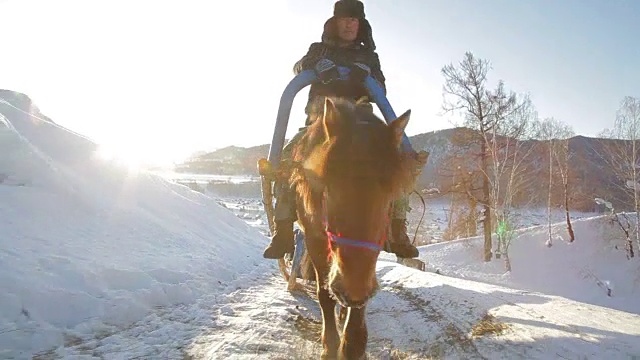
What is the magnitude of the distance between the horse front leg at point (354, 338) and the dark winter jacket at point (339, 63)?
266cm

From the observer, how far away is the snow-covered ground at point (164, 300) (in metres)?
3.26

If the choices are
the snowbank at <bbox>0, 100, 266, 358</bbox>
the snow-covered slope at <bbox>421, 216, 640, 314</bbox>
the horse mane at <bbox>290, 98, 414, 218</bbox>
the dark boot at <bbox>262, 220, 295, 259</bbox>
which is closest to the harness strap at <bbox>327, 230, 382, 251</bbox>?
the horse mane at <bbox>290, 98, 414, 218</bbox>

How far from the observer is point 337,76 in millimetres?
4641

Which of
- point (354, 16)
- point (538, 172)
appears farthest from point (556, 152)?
point (354, 16)

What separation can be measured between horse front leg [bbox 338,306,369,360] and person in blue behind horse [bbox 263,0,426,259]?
35.1 inches

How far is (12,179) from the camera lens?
233 inches

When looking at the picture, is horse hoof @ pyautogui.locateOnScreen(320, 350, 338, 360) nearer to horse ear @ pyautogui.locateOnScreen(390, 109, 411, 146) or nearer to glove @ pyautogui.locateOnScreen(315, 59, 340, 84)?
horse ear @ pyautogui.locateOnScreen(390, 109, 411, 146)

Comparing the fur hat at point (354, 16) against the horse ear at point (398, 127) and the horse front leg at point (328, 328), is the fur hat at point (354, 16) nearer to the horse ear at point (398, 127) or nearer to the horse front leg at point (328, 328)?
the horse ear at point (398, 127)

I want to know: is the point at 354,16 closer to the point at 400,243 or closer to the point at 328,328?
the point at 400,243

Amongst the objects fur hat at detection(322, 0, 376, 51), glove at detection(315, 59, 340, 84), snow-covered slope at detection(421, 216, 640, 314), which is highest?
fur hat at detection(322, 0, 376, 51)

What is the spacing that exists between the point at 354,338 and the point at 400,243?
1.14 m

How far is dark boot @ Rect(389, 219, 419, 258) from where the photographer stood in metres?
3.81

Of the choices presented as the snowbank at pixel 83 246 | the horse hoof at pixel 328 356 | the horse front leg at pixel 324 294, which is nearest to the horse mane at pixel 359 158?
the horse front leg at pixel 324 294

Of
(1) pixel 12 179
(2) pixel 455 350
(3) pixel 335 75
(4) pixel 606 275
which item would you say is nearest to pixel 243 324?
(2) pixel 455 350
